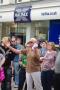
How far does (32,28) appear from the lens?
2448 cm

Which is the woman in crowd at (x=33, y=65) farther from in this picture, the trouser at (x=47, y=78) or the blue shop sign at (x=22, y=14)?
the blue shop sign at (x=22, y=14)

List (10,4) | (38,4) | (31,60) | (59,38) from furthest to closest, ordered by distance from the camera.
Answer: (10,4) < (38,4) < (59,38) < (31,60)

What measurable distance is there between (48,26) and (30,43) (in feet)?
36.7

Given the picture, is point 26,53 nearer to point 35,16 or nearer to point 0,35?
point 35,16

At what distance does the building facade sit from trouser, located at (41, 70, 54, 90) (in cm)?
981

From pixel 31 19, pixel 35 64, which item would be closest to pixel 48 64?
pixel 35 64

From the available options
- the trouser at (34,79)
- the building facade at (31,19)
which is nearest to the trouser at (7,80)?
the trouser at (34,79)

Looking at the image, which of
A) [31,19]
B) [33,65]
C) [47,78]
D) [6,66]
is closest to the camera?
Answer: [33,65]

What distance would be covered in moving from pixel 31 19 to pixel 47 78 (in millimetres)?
12274

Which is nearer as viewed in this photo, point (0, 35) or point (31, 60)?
point (31, 60)

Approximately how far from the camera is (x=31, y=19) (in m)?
23.9

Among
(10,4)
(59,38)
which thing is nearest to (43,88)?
(59,38)

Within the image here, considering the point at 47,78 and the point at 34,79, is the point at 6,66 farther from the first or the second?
the point at 47,78

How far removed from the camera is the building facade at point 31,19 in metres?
22.2
